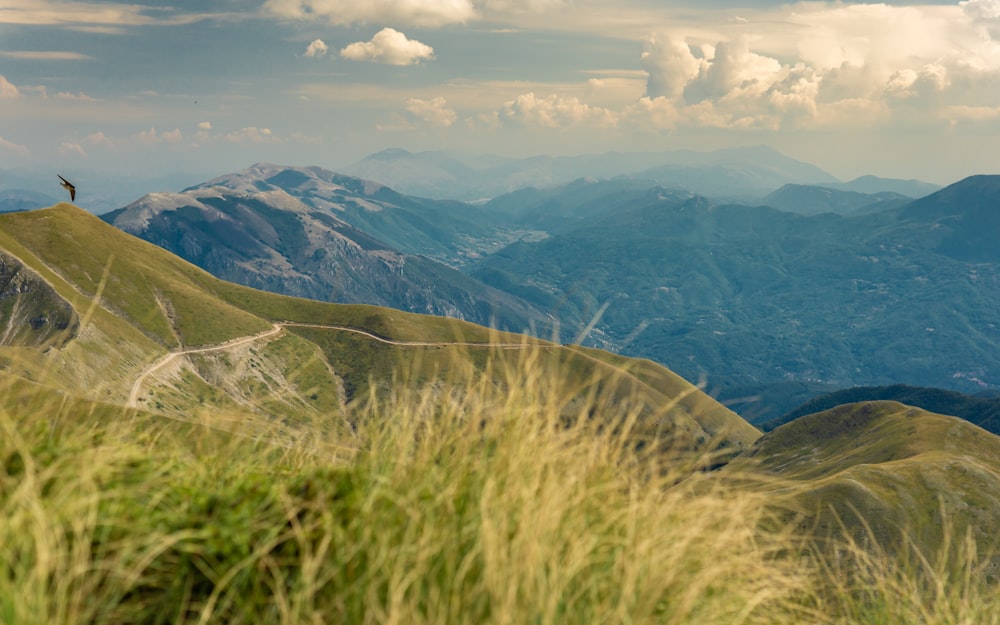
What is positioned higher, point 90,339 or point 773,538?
point 773,538

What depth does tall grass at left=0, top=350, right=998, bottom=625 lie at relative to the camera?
572 centimetres

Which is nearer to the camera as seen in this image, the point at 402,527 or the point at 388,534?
the point at 388,534

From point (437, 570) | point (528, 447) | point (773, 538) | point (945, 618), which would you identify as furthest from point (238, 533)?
point (945, 618)

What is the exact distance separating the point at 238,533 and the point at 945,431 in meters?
220

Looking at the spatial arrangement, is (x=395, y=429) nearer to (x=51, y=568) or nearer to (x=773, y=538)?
(x=51, y=568)

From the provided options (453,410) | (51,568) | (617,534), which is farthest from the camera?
(453,410)

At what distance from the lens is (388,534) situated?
637 centimetres

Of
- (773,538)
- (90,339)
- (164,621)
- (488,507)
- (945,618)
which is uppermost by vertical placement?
(488,507)

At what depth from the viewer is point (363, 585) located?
6047 mm

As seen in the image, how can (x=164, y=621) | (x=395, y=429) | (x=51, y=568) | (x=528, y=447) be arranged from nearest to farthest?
(x=51, y=568) → (x=164, y=621) → (x=528, y=447) → (x=395, y=429)

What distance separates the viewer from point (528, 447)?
7809 mm

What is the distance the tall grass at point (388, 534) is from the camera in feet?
18.8

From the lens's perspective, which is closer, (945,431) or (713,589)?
(713,589)

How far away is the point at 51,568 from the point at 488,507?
12.1 feet
